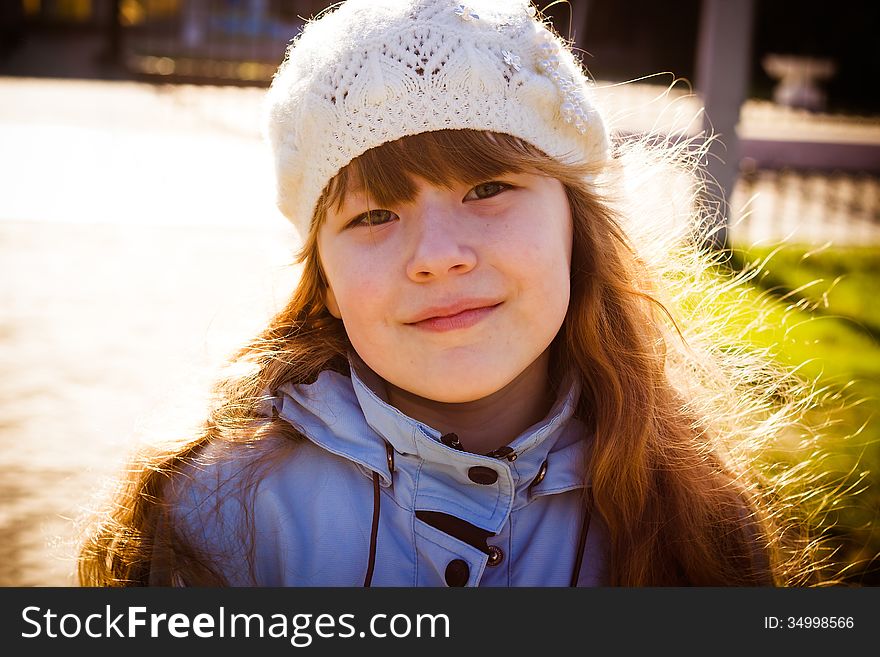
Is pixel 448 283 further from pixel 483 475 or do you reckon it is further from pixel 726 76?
pixel 726 76

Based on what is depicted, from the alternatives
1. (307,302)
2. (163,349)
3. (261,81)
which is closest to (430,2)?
(307,302)

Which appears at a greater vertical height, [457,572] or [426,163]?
[426,163]

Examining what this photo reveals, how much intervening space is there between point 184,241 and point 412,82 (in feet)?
20.6

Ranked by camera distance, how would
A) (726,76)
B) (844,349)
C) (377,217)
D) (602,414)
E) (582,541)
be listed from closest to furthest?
(377,217)
(582,541)
(602,414)
(844,349)
(726,76)

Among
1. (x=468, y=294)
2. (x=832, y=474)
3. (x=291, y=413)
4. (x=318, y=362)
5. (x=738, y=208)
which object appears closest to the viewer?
(x=468, y=294)

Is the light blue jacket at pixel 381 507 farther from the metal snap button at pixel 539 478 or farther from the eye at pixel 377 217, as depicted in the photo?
the eye at pixel 377 217

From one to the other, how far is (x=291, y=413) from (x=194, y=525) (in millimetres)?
303

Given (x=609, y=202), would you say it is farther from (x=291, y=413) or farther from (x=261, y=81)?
(x=261, y=81)

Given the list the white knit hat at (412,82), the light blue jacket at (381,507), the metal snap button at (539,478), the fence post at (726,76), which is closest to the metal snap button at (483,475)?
the light blue jacket at (381,507)

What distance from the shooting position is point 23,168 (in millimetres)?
9422

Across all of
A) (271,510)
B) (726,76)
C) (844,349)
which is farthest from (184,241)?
(271,510)

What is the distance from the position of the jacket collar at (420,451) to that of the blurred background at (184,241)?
0.33 meters

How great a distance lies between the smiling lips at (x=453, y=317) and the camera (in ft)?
6.32

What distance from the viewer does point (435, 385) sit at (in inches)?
77.0
